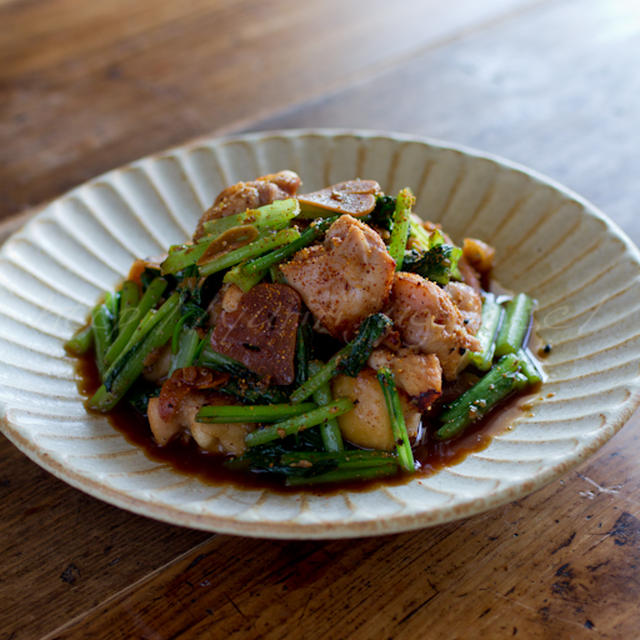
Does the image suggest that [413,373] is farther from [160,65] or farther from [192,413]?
[160,65]

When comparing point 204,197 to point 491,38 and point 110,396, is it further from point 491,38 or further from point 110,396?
point 491,38

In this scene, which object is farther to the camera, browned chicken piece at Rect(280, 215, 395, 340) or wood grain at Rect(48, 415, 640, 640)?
browned chicken piece at Rect(280, 215, 395, 340)

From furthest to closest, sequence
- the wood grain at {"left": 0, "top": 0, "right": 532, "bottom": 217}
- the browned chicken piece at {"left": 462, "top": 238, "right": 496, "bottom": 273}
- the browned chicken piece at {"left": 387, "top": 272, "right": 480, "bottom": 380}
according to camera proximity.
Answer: the wood grain at {"left": 0, "top": 0, "right": 532, "bottom": 217}, the browned chicken piece at {"left": 462, "top": 238, "right": 496, "bottom": 273}, the browned chicken piece at {"left": 387, "top": 272, "right": 480, "bottom": 380}

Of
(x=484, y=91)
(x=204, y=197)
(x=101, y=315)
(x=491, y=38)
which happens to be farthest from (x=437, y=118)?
(x=101, y=315)

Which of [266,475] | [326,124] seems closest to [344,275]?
[266,475]

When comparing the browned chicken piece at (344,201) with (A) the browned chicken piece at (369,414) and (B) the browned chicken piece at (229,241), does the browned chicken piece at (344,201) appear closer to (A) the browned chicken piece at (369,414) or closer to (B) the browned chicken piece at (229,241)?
(B) the browned chicken piece at (229,241)

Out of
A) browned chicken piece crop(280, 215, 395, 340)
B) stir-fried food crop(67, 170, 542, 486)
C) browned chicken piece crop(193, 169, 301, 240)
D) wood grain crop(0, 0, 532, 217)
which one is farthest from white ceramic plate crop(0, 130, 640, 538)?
wood grain crop(0, 0, 532, 217)

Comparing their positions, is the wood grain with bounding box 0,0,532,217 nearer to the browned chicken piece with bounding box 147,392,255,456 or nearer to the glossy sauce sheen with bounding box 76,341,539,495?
the glossy sauce sheen with bounding box 76,341,539,495

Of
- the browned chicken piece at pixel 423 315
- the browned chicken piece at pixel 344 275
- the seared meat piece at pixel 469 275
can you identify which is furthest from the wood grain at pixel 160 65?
the browned chicken piece at pixel 423 315
